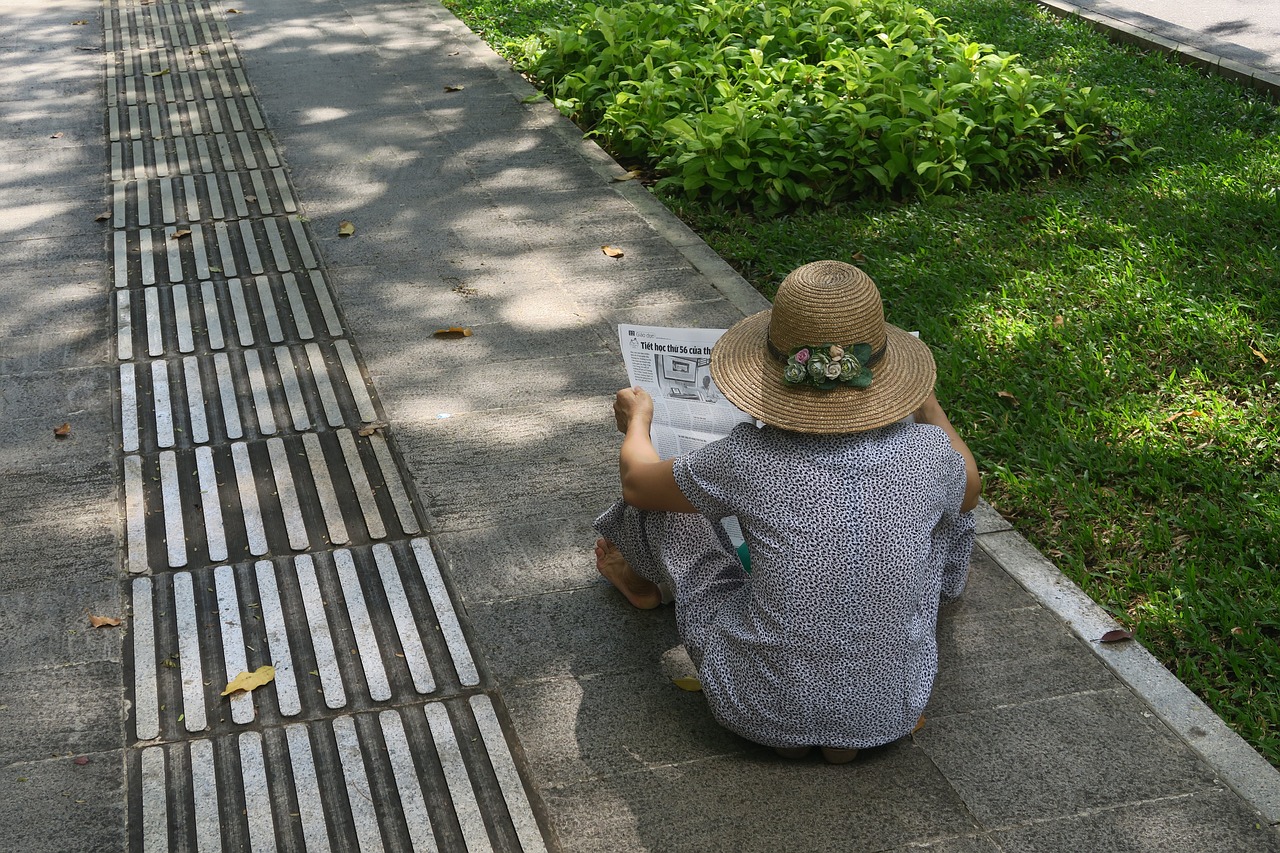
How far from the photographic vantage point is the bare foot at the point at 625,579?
3.45m

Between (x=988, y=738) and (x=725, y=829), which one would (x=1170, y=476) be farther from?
(x=725, y=829)

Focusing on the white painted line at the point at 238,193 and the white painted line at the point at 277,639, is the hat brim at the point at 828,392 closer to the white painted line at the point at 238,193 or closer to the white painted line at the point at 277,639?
the white painted line at the point at 277,639

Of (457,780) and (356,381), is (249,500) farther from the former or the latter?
(457,780)

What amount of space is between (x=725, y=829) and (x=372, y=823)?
78cm

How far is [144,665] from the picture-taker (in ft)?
10.6

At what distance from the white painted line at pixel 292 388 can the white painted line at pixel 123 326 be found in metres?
0.58

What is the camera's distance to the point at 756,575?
274 cm

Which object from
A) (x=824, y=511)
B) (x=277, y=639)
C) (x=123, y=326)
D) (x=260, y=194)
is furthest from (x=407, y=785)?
(x=260, y=194)

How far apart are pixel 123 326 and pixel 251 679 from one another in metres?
2.45

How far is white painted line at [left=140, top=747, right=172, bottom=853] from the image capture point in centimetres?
273

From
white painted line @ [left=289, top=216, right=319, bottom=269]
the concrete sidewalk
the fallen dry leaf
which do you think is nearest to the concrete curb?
the concrete sidewalk

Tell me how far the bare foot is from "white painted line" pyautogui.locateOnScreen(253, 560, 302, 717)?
0.87m

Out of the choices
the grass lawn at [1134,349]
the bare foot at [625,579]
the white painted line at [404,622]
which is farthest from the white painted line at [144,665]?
the grass lawn at [1134,349]

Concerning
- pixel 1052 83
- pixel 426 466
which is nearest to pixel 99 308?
pixel 426 466
